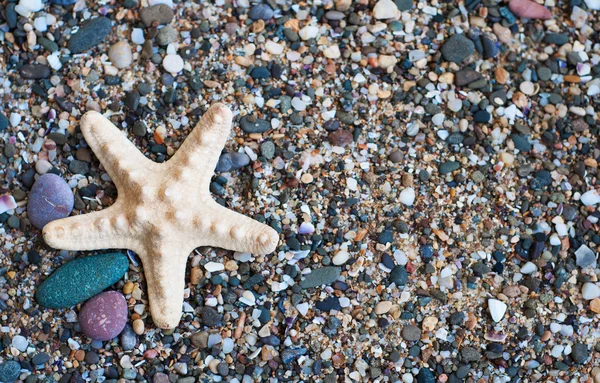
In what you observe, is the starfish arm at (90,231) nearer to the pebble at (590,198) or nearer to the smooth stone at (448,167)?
the smooth stone at (448,167)

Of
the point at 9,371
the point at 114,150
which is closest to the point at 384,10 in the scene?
the point at 114,150

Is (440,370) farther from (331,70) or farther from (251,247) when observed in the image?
(331,70)

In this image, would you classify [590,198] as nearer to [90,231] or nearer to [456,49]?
[456,49]

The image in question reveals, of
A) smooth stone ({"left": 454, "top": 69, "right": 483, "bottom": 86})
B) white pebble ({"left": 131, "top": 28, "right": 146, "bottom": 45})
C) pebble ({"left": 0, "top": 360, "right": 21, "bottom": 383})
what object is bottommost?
pebble ({"left": 0, "top": 360, "right": 21, "bottom": 383})

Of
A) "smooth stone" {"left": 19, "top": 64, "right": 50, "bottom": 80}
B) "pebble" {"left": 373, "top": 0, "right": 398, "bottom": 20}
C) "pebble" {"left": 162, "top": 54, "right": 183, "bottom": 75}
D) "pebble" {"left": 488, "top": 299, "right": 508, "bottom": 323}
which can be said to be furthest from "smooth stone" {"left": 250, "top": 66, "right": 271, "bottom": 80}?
"pebble" {"left": 488, "top": 299, "right": 508, "bottom": 323}

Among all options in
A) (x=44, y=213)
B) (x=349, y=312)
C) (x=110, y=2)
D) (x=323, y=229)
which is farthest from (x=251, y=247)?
(x=110, y=2)

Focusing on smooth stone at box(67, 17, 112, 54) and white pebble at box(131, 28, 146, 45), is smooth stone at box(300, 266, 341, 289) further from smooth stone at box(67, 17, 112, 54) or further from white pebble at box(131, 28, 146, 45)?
smooth stone at box(67, 17, 112, 54)

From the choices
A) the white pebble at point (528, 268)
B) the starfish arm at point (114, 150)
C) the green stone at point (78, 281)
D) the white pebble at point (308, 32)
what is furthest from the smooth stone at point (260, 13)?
the white pebble at point (528, 268)

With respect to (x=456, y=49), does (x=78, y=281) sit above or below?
below
